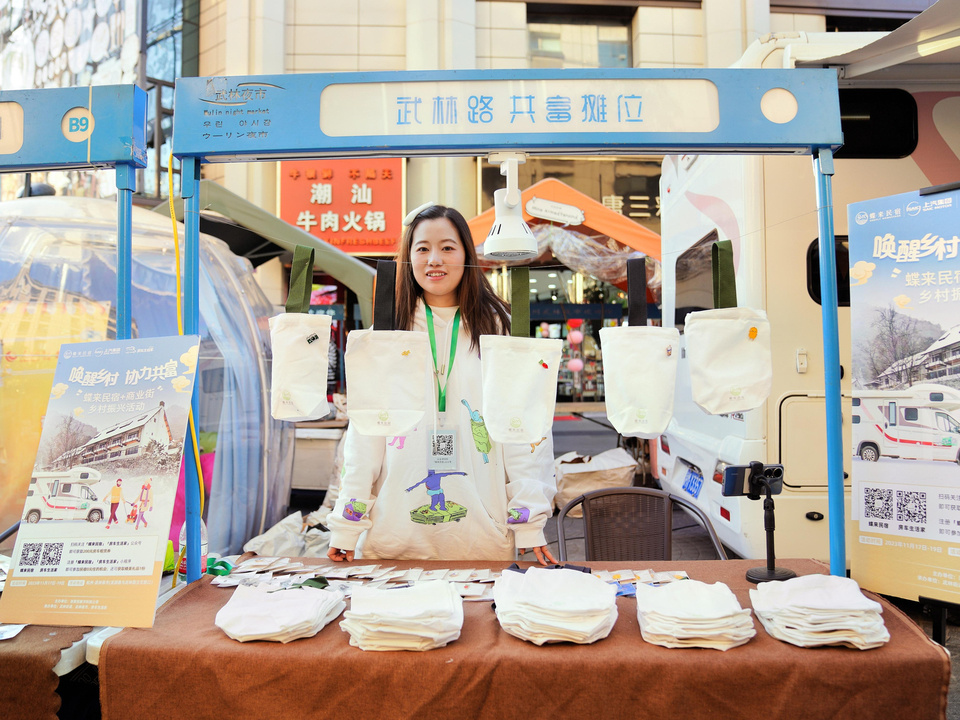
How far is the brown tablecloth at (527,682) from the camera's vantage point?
54.4 inches

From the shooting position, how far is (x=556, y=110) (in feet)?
6.02

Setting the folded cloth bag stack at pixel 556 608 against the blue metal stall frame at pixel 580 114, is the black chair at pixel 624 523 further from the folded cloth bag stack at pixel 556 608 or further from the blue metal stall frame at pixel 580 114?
the folded cloth bag stack at pixel 556 608

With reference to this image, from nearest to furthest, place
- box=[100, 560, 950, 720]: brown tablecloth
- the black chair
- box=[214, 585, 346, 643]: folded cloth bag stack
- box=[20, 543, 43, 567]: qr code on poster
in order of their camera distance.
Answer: box=[100, 560, 950, 720]: brown tablecloth < box=[214, 585, 346, 643]: folded cloth bag stack < box=[20, 543, 43, 567]: qr code on poster < the black chair

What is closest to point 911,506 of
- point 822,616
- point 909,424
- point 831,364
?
point 909,424

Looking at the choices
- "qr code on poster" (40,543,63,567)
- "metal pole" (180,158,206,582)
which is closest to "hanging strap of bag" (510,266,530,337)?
"metal pole" (180,158,206,582)

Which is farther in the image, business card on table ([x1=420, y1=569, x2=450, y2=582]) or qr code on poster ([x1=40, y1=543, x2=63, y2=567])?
business card on table ([x1=420, y1=569, x2=450, y2=582])

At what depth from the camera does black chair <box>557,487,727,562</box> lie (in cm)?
273

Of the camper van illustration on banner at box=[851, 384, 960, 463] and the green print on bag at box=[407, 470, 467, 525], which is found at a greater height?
the camper van illustration on banner at box=[851, 384, 960, 463]

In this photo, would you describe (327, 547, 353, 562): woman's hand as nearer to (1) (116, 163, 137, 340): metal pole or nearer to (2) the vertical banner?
(1) (116, 163, 137, 340): metal pole

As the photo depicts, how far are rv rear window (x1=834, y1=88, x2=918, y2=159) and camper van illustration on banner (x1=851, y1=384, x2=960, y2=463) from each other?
1902 millimetres

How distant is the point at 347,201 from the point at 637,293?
908cm

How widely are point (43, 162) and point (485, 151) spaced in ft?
4.56

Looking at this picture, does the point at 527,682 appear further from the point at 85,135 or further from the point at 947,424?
the point at 85,135

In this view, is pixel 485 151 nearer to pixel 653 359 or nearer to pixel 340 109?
pixel 340 109
